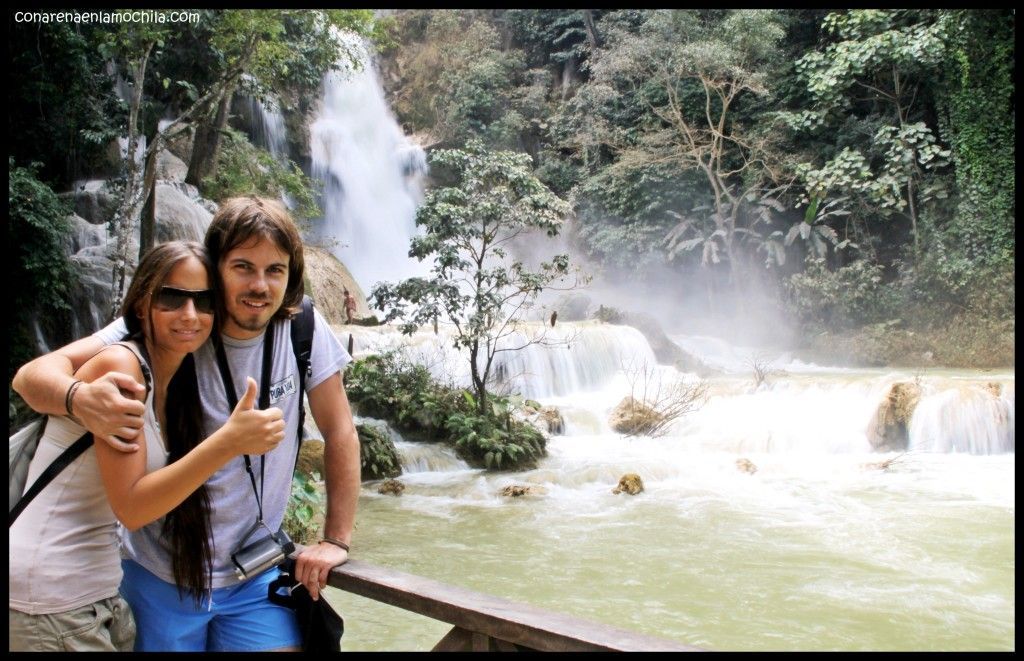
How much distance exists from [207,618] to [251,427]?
53 centimetres

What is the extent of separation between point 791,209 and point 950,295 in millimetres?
3552

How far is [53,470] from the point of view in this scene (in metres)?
1.40

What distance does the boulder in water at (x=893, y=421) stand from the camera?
348 inches

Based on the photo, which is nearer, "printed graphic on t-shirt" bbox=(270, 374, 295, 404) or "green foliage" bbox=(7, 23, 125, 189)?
"printed graphic on t-shirt" bbox=(270, 374, 295, 404)

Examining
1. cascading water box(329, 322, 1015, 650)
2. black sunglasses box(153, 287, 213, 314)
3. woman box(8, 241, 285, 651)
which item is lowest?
cascading water box(329, 322, 1015, 650)

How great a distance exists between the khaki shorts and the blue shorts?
12 cm

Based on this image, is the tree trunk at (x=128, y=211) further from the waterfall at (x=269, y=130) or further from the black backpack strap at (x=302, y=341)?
the waterfall at (x=269, y=130)

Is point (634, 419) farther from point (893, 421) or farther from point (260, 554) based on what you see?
point (260, 554)

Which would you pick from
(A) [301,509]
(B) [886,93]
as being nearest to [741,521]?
(A) [301,509]

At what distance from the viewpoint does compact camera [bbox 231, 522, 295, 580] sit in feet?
5.17

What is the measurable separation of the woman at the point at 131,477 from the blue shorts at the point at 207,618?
0.06 metres

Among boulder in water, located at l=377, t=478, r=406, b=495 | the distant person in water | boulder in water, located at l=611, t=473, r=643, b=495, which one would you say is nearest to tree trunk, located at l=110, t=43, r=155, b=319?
boulder in water, located at l=377, t=478, r=406, b=495

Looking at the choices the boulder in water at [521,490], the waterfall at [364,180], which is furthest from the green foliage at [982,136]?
the boulder in water at [521,490]

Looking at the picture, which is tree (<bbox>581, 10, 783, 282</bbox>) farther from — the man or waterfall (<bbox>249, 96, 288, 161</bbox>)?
the man
